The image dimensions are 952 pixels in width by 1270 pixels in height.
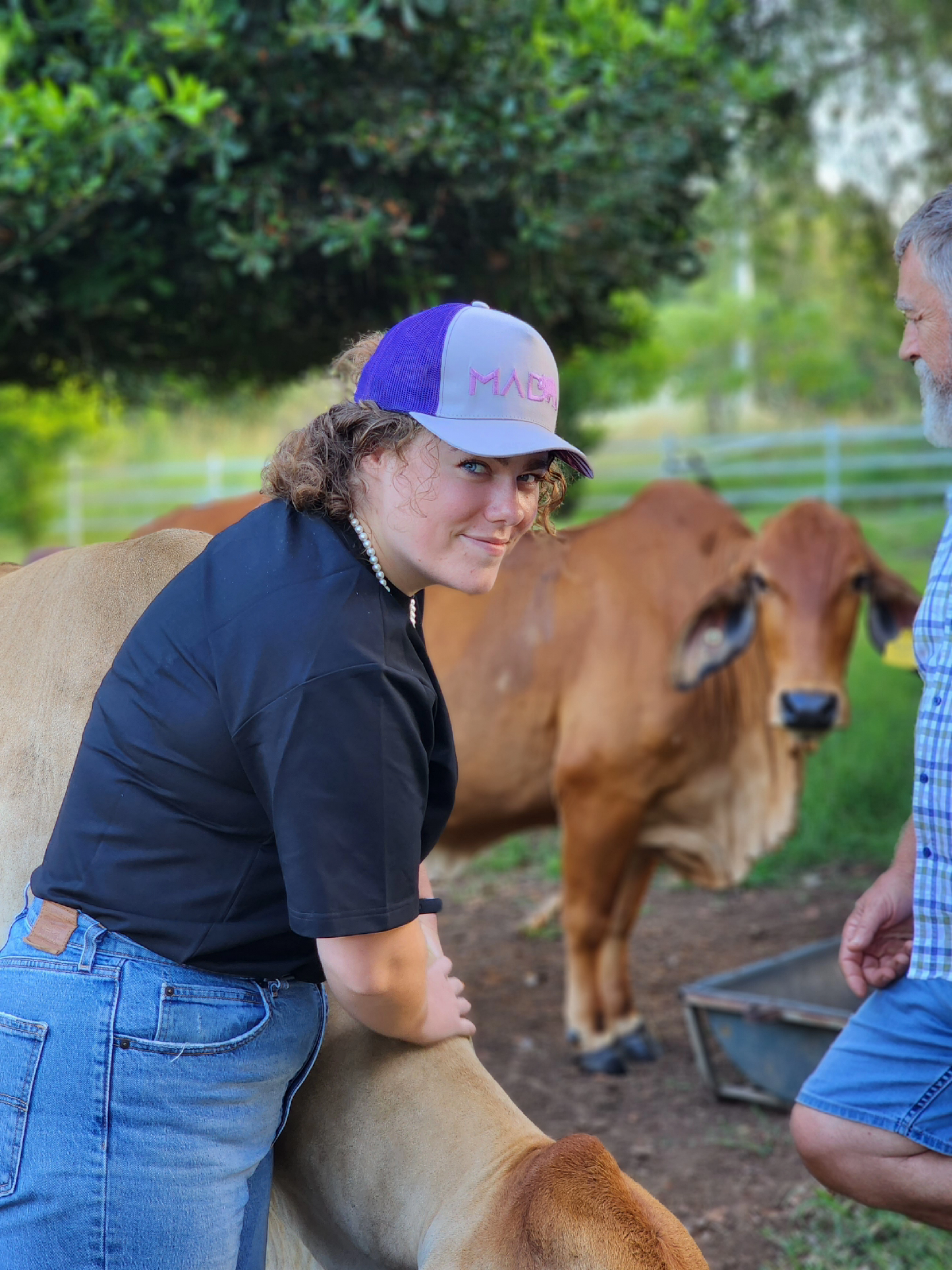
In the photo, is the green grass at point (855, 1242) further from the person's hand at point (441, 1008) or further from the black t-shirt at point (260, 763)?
the black t-shirt at point (260, 763)

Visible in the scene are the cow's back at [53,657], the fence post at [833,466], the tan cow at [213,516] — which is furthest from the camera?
the fence post at [833,466]

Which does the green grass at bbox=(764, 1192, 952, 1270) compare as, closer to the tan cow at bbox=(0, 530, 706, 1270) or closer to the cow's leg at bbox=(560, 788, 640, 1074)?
the cow's leg at bbox=(560, 788, 640, 1074)

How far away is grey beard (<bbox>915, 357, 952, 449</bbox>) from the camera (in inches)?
91.2

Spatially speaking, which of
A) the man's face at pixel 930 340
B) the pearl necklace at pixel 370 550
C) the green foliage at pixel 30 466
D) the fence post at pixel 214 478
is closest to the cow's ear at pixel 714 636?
the man's face at pixel 930 340

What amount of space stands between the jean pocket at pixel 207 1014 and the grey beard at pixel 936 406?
57.8 inches

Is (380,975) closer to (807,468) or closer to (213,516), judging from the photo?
(213,516)

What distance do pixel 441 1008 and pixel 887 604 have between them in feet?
10.6

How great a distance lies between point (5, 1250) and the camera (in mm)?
1672

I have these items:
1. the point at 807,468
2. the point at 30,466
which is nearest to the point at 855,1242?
the point at 807,468

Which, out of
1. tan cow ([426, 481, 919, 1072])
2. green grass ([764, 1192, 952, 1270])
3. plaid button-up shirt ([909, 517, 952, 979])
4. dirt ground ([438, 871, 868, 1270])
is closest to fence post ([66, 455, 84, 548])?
dirt ground ([438, 871, 868, 1270])

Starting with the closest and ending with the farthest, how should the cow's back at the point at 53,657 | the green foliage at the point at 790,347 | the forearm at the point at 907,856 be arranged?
the cow's back at the point at 53,657, the forearm at the point at 907,856, the green foliage at the point at 790,347

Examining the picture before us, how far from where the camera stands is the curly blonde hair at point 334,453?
1.76 metres

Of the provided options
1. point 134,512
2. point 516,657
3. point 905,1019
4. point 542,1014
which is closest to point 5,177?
point 516,657

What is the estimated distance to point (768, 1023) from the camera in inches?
152
